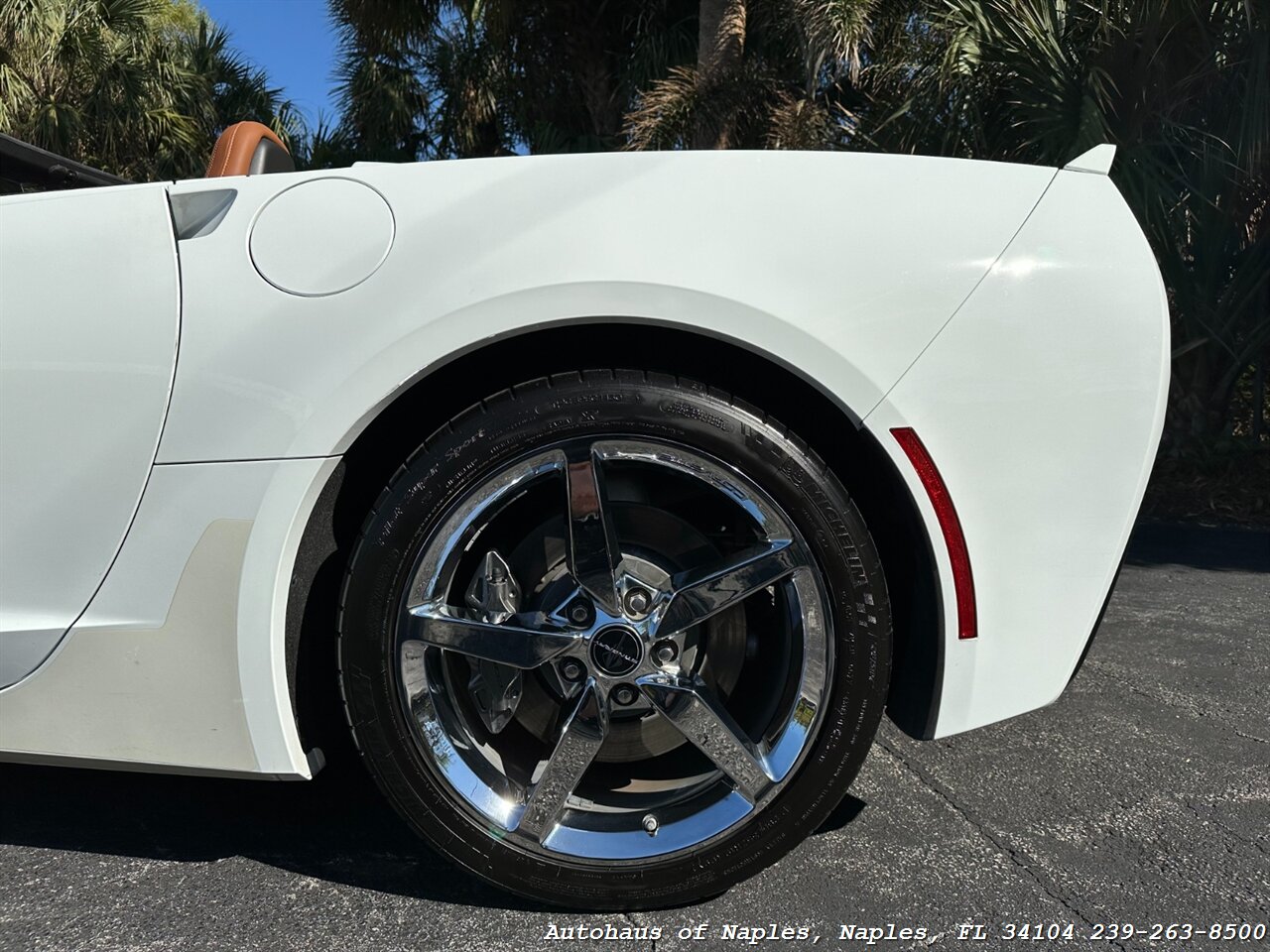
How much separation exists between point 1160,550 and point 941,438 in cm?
386

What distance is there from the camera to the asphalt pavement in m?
1.43

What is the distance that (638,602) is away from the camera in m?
1.45

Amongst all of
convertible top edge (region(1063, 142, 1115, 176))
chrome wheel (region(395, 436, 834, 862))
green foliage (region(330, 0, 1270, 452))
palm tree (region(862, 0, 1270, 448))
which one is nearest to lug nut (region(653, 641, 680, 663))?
chrome wheel (region(395, 436, 834, 862))

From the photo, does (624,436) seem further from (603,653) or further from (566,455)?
(603,653)

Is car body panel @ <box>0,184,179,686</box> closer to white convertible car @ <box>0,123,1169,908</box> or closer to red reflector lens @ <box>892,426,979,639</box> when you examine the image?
white convertible car @ <box>0,123,1169,908</box>

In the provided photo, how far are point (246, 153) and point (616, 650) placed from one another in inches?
51.4

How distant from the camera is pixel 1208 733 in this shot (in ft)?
7.06

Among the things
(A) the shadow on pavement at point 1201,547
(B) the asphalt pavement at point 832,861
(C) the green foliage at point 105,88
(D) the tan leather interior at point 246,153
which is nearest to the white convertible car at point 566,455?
(B) the asphalt pavement at point 832,861

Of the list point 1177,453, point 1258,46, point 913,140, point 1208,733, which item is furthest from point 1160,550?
point 913,140

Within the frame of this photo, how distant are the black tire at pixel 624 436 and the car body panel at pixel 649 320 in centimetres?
10

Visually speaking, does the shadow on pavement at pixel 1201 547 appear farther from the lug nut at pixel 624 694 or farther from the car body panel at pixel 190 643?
the car body panel at pixel 190 643

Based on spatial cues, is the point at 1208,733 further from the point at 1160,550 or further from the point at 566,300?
the point at 1160,550

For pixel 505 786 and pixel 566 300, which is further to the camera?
pixel 505 786

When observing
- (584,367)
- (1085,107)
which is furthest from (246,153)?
(1085,107)
